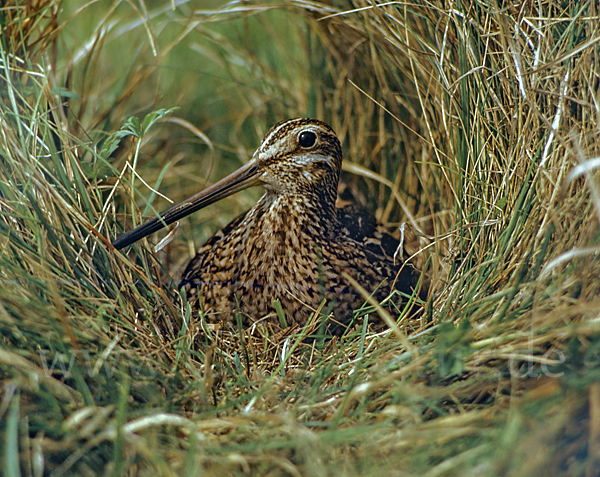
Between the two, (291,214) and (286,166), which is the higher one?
(286,166)

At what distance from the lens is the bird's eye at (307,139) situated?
1.95 meters

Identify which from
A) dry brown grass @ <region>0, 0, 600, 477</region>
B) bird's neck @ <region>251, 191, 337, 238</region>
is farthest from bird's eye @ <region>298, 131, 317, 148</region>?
dry brown grass @ <region>0, 0, 600, 477</region>

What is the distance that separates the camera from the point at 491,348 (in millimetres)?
1265

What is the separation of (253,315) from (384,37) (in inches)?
46.1

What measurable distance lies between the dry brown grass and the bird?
0.12 metres

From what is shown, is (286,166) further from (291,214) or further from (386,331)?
(386,331)

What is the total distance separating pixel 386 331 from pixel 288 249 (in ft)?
1.68

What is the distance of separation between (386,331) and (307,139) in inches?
29.6

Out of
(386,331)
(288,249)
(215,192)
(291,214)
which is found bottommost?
(386,331)

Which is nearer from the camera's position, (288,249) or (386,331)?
(386,331)

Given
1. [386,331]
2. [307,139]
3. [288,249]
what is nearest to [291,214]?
[288,249]

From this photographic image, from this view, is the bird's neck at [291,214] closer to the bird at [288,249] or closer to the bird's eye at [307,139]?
the bird at [288,249]

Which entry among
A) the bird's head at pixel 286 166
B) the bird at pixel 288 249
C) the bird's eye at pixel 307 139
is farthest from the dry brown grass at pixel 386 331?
the bird's eye at pixel 307 139

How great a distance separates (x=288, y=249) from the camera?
195 centimetres
